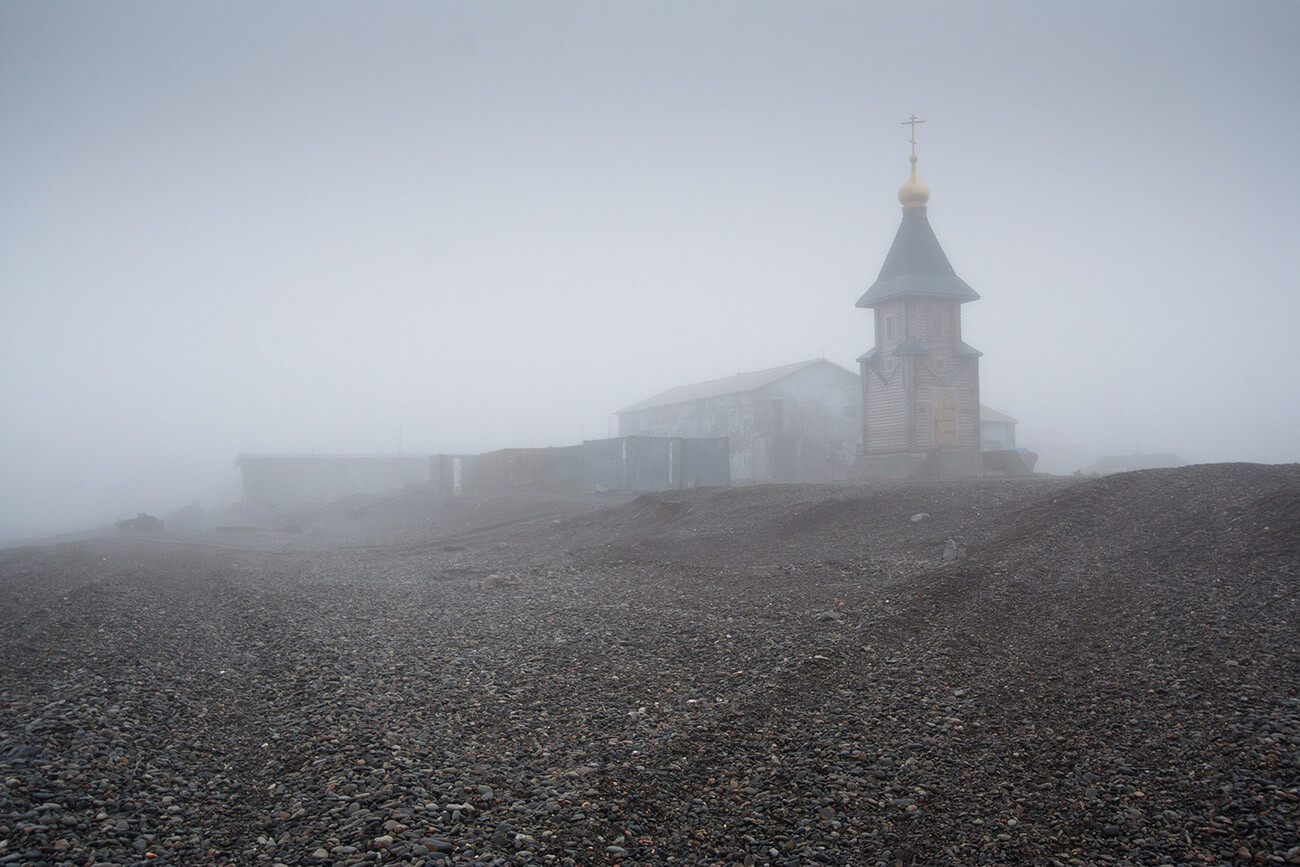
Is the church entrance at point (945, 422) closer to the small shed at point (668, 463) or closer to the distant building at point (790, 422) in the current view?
the small shed at point (668, 463)

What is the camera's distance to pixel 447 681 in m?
7.15

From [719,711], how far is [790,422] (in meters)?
35.5

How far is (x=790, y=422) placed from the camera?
133 ft

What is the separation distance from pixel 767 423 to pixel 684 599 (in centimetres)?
3048

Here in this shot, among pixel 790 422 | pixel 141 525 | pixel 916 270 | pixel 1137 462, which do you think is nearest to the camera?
pixel 916 270

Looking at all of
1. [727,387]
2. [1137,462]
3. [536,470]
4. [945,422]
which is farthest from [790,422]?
[1137,462]

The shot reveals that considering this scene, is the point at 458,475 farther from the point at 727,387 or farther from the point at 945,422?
the point at 945,422

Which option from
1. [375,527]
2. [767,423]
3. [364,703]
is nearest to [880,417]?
[767,423]

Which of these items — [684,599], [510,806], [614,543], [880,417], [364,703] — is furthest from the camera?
[880,417]

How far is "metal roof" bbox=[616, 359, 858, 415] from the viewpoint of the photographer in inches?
1652

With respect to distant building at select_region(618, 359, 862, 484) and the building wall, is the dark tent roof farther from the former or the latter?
distant building at select_region(618, 359, 862, 484)

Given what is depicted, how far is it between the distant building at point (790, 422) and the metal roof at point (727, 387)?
10 cm

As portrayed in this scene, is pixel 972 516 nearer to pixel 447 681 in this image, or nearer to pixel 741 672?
pixel 741 672

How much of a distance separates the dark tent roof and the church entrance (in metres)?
4.30
